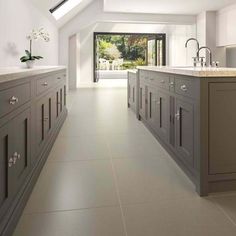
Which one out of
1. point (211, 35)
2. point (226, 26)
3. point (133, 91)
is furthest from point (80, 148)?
point (211, 35)

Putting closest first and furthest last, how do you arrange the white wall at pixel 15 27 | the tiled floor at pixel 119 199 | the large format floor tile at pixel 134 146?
the tiled floor at pixel 119 199 → the large format floor tile at pixel 134 146 → the white wall at pixel 15 27

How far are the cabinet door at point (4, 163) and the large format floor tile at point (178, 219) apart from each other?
63 centimetres

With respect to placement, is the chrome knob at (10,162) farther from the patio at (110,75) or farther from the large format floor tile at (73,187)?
the patio at (110,75)

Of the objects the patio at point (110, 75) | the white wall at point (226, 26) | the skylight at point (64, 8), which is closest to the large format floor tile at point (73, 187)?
the skylight at point (64, 8)

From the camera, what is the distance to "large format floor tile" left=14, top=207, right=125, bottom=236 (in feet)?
4.98

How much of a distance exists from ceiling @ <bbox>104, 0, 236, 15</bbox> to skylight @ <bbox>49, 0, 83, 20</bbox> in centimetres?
88

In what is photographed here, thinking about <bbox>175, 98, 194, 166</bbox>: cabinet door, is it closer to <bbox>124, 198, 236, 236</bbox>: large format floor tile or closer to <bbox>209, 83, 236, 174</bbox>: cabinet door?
<bbox>209, 83, 236, 174</bbox>: cabinet door

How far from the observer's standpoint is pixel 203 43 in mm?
9148

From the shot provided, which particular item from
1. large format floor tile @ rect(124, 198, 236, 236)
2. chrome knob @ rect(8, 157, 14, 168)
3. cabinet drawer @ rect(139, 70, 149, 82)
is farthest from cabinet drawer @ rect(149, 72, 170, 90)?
chrome knob @ rect(8, 157, 14, 168)

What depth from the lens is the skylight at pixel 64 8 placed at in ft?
25.7

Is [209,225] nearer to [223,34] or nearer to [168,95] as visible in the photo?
[168,95]

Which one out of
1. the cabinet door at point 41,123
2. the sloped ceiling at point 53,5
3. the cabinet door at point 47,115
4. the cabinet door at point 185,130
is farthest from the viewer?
the sloped ceiling at point 53,5

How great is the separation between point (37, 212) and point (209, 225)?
0.97m

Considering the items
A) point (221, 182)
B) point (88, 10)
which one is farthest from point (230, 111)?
point (88, 10)
